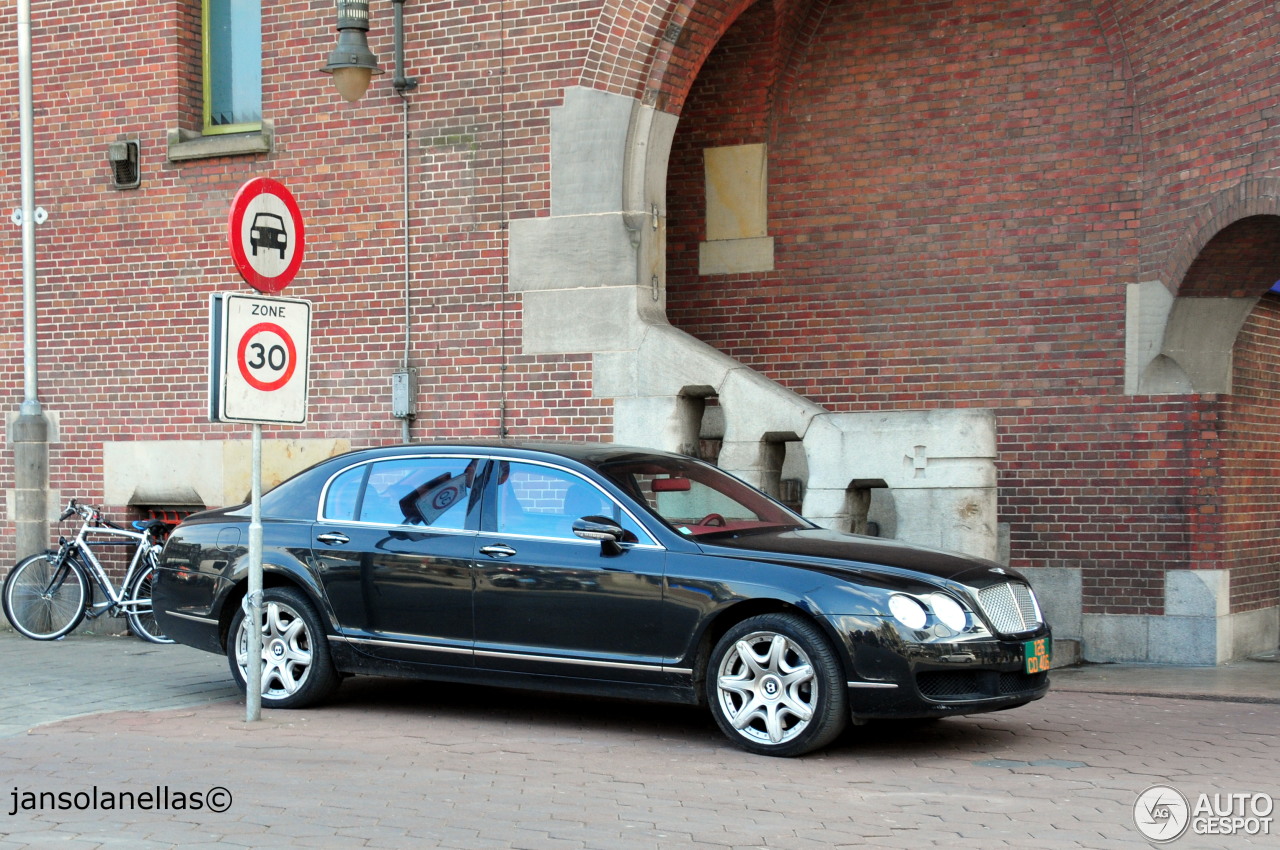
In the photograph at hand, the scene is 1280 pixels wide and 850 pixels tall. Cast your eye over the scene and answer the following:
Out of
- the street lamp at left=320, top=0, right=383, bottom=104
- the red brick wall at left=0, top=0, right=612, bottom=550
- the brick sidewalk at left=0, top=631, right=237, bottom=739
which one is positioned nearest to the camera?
the brick sidewalk at left=0, top=631, right=237, bottom=739

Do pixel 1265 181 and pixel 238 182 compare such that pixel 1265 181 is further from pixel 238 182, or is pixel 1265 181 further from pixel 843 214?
pixel 238 182

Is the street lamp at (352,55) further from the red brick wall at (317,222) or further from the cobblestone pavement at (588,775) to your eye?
the cobblestone pavement at (588,775)

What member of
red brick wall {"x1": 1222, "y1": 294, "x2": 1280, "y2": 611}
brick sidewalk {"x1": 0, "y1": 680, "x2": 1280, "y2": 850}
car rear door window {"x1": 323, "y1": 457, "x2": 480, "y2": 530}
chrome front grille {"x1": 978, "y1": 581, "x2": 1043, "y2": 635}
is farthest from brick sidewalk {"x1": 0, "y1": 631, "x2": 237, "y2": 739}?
red brick wall {"x1": 1222, "y1": 294, "x2": 1280, "y2": 611}

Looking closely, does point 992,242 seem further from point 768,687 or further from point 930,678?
point 768,687

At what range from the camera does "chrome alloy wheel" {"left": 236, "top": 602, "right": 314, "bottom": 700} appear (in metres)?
8.78

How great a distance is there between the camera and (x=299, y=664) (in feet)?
28.9

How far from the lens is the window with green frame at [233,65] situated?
43.8ft

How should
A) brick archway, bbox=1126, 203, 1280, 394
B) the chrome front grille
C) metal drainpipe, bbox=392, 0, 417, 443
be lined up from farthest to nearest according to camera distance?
metal drainpipe, bbox=392, 0, 417, 443
brick archway, bbox=1126, 203, 1280, 394
the chrome front grille

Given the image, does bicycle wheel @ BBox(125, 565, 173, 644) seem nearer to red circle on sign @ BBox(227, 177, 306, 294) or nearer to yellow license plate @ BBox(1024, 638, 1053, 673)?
red circle on sign @ BBox(227, 177, 306, 294)

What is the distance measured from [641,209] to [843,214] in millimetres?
2009

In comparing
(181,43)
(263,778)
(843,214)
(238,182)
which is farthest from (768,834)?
(181,43)

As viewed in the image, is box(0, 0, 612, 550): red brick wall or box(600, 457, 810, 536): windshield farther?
box(0, 0, 612, 550): red brick wall

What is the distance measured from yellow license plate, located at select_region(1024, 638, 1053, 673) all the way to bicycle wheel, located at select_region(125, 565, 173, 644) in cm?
764

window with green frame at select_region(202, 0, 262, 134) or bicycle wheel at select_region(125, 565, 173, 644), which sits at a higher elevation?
window with green frame at select_region(202, 0, 262, 134)
